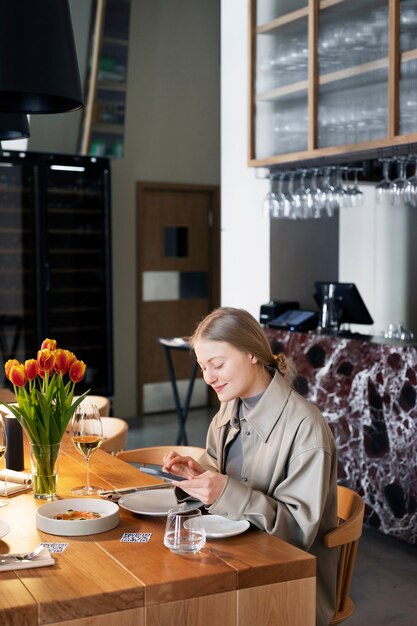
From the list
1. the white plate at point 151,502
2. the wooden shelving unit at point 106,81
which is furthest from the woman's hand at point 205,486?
the wooden shelving unit at point 106,81

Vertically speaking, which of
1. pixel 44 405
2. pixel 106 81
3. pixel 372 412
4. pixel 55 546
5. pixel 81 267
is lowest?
pixel 372 412

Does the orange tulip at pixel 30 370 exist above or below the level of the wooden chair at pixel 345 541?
above

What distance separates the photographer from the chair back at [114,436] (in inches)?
→ 131

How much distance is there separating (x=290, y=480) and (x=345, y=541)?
240 mm

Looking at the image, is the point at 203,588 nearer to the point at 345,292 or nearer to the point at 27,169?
the point at 345,292

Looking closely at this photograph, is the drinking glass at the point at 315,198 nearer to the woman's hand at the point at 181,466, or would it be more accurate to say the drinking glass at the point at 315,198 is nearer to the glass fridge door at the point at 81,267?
the glass fridge door at the point at 81,267

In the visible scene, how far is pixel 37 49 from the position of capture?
2.12 metres

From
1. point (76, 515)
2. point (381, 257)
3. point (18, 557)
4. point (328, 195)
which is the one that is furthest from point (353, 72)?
point (18, 557)

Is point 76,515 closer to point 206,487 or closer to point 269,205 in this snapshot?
point 206,487

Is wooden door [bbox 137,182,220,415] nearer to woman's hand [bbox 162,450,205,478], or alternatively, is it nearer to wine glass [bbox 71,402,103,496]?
wine glass [bbox 71,402,103,496]

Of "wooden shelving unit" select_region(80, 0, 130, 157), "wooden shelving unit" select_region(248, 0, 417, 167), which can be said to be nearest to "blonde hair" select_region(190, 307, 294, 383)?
"wooden shelving unit" select_region(248, 0, 417, 167)

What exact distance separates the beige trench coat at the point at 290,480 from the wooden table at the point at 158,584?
10 centimetres

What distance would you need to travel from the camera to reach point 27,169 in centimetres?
695

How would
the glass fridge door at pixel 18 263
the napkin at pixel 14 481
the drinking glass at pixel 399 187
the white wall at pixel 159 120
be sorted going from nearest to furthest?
1. the napkin at pixel 14 481
2. the drinking glass at pixel 399 187
3. the glass fridge door at pixel 18 263
4. the white wall at pixel 159 120
